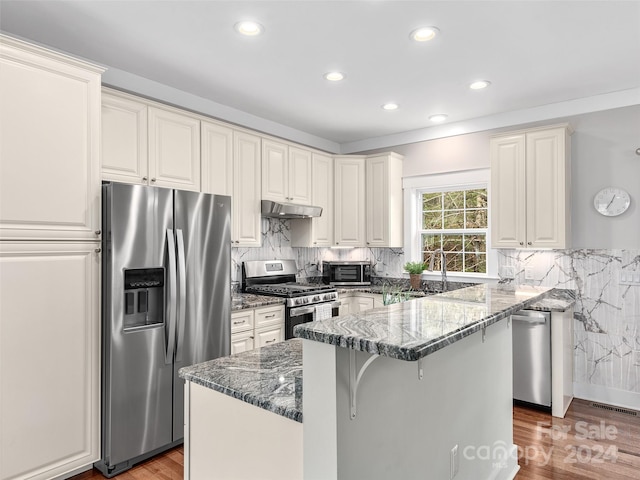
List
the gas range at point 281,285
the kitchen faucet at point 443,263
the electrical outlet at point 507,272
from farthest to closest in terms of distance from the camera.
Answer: the kitchen faucet at point 443,263 → the electrical outlet at point 507,272 → the gas range at point 281,285

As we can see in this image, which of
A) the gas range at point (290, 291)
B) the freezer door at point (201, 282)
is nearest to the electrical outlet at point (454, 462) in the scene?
the freezer door at point (201, 282)

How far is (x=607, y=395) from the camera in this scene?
3619mm

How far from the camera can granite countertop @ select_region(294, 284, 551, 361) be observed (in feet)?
3.38

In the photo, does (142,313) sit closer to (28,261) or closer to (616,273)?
(28,261)

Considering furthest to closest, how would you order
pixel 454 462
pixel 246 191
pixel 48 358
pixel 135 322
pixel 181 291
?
pixel 246 191 → pixel 181 291 → pixel 135 322 → pixel 48 358 → pixel 454 462

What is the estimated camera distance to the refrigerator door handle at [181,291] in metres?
2.78

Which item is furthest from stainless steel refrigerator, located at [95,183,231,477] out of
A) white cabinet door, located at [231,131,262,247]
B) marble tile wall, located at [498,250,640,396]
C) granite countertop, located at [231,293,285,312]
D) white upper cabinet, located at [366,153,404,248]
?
marble tile wall, located at [498,250,640,396]

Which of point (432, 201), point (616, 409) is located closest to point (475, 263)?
point (432, 201)

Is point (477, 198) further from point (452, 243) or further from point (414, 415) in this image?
point (414, 415)

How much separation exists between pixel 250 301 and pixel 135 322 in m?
1.08

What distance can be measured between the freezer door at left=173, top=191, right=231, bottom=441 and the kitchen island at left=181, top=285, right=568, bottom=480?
1.05 meters

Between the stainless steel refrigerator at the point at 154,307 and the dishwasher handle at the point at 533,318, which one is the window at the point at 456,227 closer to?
the dishwasher handle at the point at 533,318

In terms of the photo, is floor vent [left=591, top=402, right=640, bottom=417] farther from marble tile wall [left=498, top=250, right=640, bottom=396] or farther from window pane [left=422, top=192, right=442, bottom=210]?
window pane [left=422, top=192, right=442, bottom=210]

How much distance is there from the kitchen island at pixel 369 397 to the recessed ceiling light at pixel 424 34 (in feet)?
5.13
